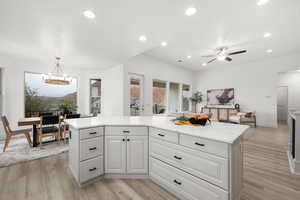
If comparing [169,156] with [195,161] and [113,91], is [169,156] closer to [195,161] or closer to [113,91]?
[195,161]

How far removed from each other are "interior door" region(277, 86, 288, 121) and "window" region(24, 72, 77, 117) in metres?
10.8

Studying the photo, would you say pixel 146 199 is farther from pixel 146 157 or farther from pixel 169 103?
pixel 169 103

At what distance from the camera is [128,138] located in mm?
1930

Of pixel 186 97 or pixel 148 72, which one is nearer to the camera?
pixel 148 72

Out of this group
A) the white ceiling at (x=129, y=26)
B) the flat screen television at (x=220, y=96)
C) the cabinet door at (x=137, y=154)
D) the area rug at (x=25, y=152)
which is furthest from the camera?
the flat screen television at (x=220, y=96)

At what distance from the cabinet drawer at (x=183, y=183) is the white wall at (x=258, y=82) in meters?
6.59

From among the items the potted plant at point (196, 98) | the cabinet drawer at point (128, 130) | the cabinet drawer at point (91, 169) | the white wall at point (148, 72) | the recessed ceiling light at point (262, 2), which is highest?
the recessed ceiling light at point (262, 2)

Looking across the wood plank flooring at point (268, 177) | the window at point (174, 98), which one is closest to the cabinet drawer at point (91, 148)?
the wood plank flooring at point (268, 177)

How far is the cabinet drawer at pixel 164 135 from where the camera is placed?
160 centimetres

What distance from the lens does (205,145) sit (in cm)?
133

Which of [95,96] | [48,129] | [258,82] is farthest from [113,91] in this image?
[258,82]

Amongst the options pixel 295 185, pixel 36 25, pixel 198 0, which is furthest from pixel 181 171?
pixel 36 25

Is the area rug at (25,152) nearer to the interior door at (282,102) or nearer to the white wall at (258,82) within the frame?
the white wall at (258,82)

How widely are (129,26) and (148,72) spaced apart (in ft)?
9.20
